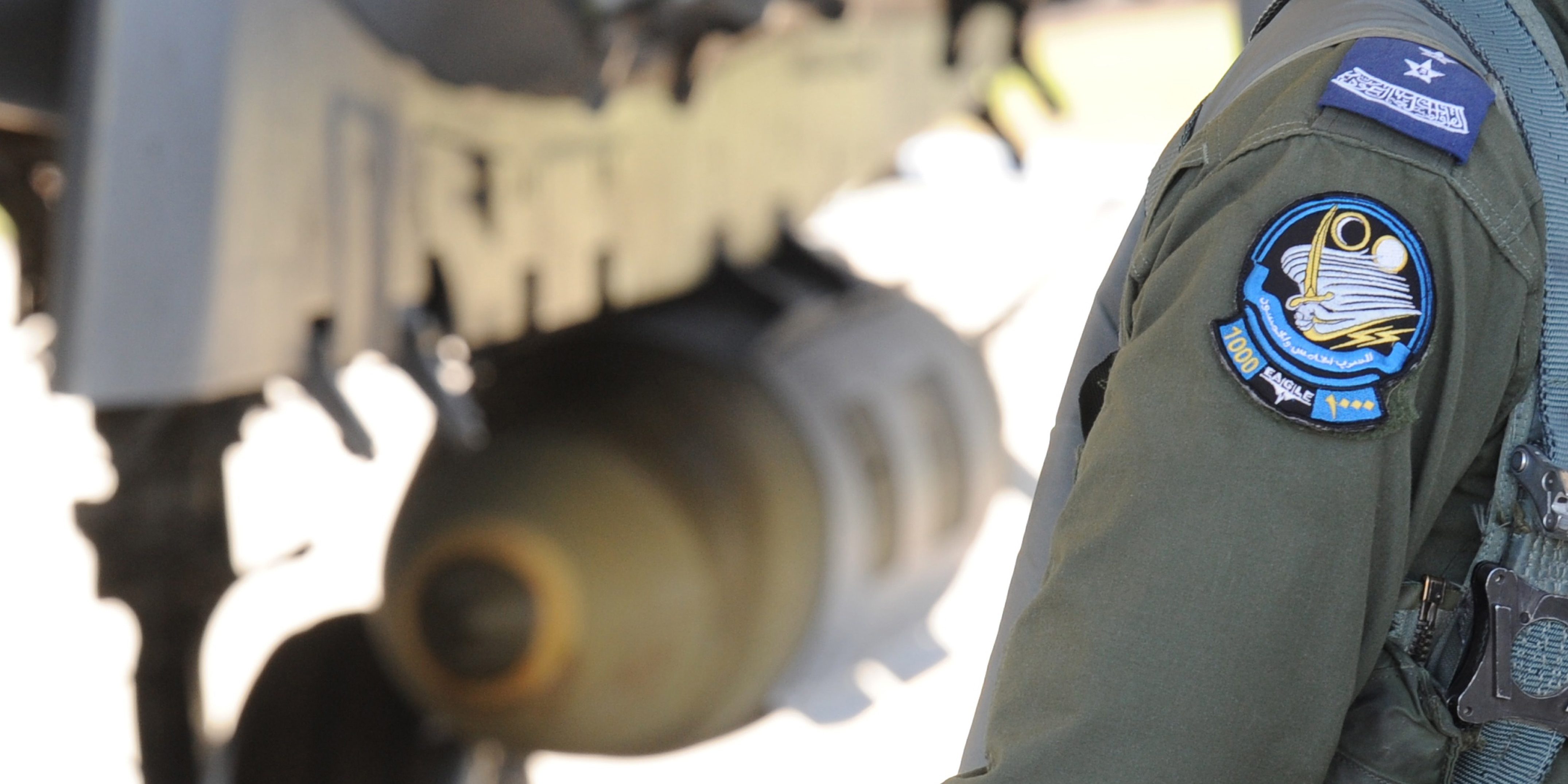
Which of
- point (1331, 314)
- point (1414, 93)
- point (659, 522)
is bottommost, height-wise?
point (659, 522)

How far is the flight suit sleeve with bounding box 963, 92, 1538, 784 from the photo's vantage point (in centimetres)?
73

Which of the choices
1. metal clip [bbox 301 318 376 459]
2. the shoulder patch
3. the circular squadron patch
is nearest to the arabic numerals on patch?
the circular squadron patch

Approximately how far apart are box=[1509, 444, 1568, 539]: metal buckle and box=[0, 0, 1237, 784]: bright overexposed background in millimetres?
2518

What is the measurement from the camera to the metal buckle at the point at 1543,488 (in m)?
0.79

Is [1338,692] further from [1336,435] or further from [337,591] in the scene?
[337,591]

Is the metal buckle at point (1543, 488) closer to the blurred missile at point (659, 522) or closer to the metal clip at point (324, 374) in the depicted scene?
the metal clip at point (324, 374)

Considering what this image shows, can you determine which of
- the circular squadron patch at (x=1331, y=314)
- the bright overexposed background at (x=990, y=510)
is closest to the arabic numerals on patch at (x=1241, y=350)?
the circular squadron patch at (x=1331, y=314)

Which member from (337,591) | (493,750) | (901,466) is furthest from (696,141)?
(337,591)

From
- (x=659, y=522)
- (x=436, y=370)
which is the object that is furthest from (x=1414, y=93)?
(x=659, y=522)

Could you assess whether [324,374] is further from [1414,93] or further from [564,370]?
[1414,93]

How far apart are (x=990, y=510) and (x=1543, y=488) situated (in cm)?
278

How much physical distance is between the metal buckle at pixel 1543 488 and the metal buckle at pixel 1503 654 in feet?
0.10

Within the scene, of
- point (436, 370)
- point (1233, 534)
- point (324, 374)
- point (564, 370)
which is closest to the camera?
point (1233, 534)

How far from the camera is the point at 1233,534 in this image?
0.74 metres
